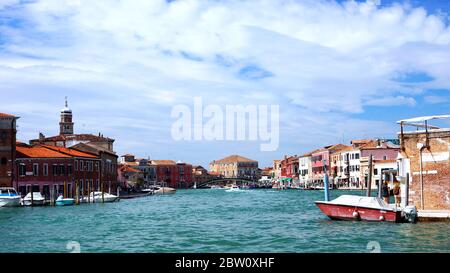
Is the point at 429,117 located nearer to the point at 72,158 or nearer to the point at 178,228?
the point at 178,228

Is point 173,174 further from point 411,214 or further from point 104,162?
point 411,214

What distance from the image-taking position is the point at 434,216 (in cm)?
1792

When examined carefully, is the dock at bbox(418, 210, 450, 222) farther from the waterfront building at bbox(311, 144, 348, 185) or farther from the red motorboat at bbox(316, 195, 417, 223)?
the waterfront building at bbox(311, 144, 348, 185)

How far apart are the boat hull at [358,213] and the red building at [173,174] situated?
8635 centimetres

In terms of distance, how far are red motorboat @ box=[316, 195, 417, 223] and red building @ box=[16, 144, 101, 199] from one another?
23.4m

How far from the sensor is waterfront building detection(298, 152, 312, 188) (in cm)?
8731

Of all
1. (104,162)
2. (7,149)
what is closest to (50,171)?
(7,149)

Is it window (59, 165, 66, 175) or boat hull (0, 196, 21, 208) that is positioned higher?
window (59, 165, 66, 175)

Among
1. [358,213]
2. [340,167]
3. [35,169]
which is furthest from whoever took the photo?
[340,167]

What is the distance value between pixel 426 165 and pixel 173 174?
303 ft

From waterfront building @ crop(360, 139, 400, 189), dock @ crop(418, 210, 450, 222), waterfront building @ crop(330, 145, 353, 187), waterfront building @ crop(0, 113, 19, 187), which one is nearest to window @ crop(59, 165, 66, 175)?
waterfront building @ crop(0, 113, 19, 187)

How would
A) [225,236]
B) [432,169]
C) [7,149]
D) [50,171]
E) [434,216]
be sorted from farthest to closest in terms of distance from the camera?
1. [50,171]
2. [7,149]
3. [432,169]
4. [434,216]
5. [225,236]
